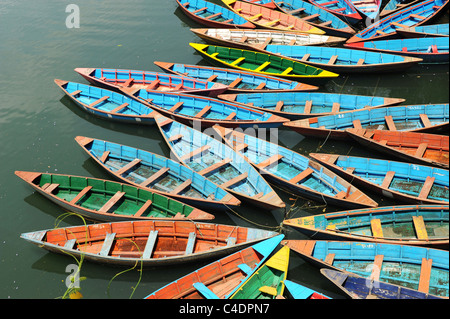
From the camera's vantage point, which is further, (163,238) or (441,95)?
(441,95)

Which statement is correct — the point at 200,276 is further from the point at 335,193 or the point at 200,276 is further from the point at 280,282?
the point at 335,193

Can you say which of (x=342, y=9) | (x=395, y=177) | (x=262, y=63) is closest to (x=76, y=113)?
(x=262, y=63)

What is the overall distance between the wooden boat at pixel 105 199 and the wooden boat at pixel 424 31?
1745 cm

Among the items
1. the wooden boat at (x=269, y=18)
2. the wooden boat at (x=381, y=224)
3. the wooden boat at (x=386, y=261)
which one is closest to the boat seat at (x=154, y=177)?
the wooden boat at (x=381, y=224)

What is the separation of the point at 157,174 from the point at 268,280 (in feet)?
23.4

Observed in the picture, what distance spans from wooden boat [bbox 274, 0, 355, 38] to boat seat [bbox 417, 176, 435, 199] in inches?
489

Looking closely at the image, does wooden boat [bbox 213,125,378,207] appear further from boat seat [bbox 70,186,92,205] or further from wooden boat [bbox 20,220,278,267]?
boat seat [bbox 70,186,92,205]

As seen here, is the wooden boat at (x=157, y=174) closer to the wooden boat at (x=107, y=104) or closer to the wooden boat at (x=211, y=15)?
the wooden boat at (x=107, y=104)

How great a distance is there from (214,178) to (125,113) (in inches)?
290

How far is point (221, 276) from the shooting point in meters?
16.2

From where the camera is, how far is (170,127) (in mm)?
22531

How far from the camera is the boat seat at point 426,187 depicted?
18109 millimetres
